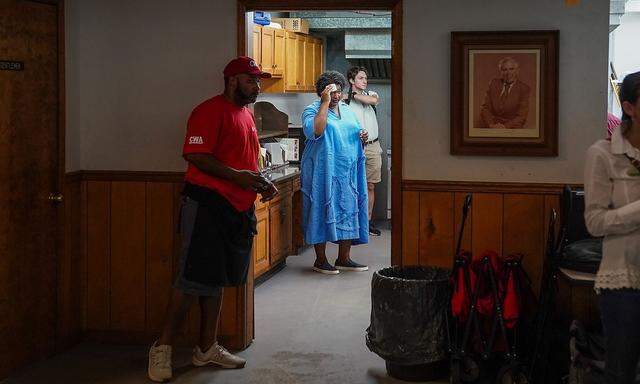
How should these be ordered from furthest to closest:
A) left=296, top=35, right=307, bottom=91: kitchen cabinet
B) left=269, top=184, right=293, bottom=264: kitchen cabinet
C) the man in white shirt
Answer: left=296, top=35, right=307, bottom=91: kitchen cabinet → the man in white shirt → left=269, top=184, right=293, bottom=264: kitchen cabinet

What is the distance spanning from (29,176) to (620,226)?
2.92 metres

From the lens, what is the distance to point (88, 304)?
5.03 metres

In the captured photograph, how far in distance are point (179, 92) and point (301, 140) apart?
3654 millimetres

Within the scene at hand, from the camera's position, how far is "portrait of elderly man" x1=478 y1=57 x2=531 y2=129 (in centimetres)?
445

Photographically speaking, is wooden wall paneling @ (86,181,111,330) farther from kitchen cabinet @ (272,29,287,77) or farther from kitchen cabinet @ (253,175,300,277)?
kitchen cabinet @ (272,29,287,77)

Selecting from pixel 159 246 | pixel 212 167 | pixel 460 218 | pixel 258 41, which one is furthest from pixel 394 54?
pixel 258 41

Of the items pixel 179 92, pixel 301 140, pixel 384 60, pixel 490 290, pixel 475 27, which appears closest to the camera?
pixel 490 290

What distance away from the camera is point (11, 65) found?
433 cm

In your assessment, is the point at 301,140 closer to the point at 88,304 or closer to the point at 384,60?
the point at 384,60

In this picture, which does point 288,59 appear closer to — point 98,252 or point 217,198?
point 98,252

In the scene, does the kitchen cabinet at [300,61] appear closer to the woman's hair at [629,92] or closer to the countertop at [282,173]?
the countertop at [282,173]

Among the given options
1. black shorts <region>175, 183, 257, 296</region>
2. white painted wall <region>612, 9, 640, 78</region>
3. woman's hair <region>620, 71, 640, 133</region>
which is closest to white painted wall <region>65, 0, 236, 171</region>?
black shorts <region>175, 183, 257, 296</region>

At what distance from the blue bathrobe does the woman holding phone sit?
158 inches

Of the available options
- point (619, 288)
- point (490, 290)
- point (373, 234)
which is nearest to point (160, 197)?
point (490, 290)
